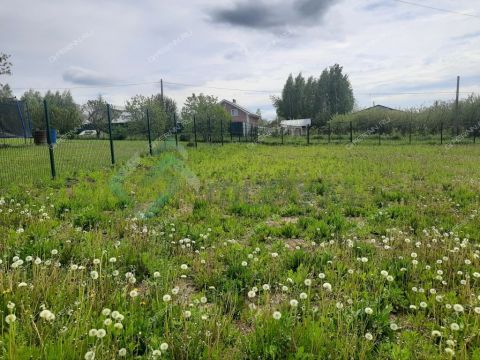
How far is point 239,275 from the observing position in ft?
10.6

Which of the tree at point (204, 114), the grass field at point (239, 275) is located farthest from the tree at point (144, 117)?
the grass field at point (239, 275)

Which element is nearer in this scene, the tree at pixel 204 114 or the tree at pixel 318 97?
the tree at pixel 204 114

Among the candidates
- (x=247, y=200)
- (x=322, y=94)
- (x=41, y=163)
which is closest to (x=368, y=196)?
(x=247, y=200)

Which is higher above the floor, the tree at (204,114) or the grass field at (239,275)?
the tree at (204,114)

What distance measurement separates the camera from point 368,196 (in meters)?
6.88

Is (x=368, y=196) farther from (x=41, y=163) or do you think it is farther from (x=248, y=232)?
(x=41, y=163)

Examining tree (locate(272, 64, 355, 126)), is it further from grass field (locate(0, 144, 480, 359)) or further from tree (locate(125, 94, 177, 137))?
grass field (locate(0, 144, 480, 359))

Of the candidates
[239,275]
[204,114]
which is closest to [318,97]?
[204,114]

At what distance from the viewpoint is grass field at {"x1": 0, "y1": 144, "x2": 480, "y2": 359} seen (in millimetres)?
2117

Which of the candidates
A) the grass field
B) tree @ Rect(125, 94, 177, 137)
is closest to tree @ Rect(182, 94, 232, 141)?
tree @ Rect(125, 94, 177, 137)

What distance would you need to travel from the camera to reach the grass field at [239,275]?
6.95ft

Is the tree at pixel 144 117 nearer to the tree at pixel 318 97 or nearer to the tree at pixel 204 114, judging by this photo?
the tree at pixel 204 114

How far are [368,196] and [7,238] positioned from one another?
239 inches

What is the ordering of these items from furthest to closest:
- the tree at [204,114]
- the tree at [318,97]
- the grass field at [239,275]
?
the tree at [318,97] → the tree at [204,114] → the grass field at [239,275]
